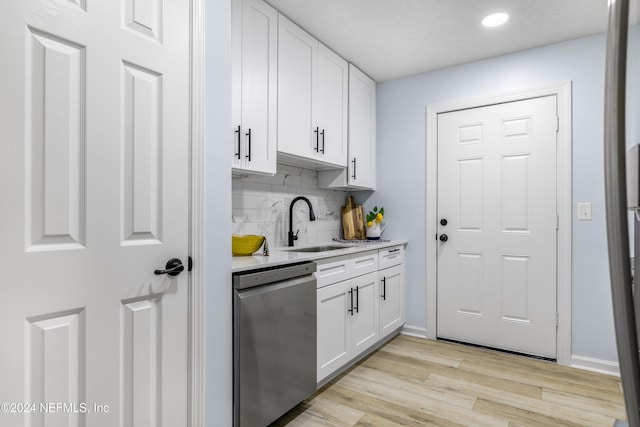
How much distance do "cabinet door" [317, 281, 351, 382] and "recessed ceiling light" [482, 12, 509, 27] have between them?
205 centimetres

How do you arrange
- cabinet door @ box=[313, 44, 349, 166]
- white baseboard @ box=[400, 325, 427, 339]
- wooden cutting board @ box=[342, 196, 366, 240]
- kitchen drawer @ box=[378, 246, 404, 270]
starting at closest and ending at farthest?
cabinet door @ box=[313, 44, 349, 166]
kitchen drawer @ box=[378, 246, 404, 270]
white baseboard @ box=[400, 325, 427, 339]
wooden cutting board @ box=[342, 196, 366, 240]

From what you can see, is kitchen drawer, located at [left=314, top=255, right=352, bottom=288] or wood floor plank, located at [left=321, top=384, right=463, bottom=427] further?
kitchen drawer, located at [left=314, top=255, right=352, bottom=288]

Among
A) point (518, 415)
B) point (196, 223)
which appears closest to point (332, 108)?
point (196, 223)

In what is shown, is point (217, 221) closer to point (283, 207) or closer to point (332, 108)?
point (283, 207)

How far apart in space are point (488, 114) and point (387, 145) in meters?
0.95

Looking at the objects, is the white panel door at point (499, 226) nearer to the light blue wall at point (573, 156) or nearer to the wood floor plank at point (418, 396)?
the light blue wall at point (573, 156)

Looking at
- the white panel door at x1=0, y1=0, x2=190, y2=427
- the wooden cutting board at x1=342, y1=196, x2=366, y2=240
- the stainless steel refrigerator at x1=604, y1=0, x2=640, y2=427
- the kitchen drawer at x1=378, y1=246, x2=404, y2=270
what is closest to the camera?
the stainless steel refrigerator at x1=604, y1=0, x2=640, y2=427

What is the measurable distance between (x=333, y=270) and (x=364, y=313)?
0.58 meters

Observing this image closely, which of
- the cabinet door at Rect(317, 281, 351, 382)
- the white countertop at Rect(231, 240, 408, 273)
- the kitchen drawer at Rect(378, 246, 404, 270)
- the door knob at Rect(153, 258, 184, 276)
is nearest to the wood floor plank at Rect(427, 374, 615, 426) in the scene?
the cabinet door at Rect(317, 281, 351, 382)

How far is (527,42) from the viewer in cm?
285

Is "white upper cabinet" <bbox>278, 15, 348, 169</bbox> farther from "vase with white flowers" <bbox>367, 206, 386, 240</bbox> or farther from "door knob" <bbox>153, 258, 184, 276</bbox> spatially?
"door knob" <bbox>153, 258, 184, 276</bbox>

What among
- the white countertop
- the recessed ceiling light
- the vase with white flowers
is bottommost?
the white countertop

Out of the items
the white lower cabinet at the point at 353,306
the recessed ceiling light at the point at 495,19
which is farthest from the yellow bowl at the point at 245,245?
the recessed ceiling light at the point at 495,19

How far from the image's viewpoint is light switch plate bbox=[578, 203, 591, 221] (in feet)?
8.96
